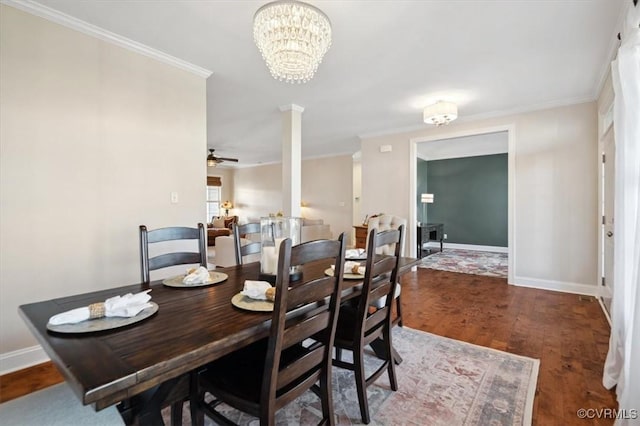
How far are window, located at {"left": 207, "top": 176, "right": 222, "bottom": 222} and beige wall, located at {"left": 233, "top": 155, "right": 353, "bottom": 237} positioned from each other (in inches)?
23.3

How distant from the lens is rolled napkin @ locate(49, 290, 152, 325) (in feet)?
3.48

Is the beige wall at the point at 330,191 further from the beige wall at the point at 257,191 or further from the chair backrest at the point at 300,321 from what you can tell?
the chair backrest at the point at 300,321

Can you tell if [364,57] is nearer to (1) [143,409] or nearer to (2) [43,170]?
(2) [43,170]

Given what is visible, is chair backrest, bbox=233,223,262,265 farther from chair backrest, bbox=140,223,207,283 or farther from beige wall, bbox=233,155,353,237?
beige wall, bbox=233,155,353,237

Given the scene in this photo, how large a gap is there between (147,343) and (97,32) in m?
2.62

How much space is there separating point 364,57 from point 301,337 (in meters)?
2.56

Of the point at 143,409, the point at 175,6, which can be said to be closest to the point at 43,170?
the point at 175,6

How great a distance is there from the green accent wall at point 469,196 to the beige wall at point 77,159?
6610mm

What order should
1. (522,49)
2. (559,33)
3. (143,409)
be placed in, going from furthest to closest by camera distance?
(522,49) → (559,33) → (143,409)

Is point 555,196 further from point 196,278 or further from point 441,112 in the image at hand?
point 196,278

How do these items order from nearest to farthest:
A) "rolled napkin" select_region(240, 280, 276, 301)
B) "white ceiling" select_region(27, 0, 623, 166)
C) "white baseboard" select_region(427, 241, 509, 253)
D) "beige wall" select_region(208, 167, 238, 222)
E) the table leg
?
the table leg → "rolled napkin" select_region(240, 280, 276, 301) → "white ceiling" select_region(27, 0, 623, 166) → "white baseboard" select_region(427, 241, 509, 253) → "beige wall" select_region(208, 167, 238, 222)

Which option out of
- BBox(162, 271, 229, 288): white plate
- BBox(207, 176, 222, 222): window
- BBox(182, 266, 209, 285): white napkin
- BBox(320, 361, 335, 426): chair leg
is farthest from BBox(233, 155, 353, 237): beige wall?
BBox(320, 361, 335, 426): chair leg

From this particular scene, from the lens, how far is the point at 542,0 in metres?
2.02

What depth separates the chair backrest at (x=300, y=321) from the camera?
1.05m
